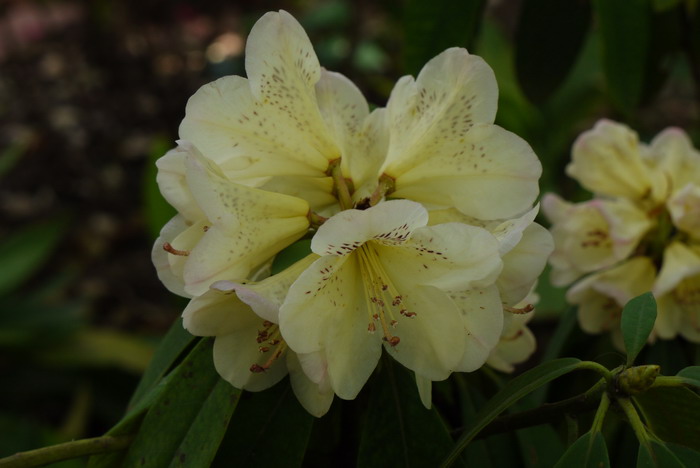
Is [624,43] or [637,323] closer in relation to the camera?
[637,323]

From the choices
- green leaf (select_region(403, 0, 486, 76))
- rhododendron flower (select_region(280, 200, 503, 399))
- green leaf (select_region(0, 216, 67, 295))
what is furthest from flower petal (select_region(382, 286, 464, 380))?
green leaf (select_region(0, 216, 67, 295))

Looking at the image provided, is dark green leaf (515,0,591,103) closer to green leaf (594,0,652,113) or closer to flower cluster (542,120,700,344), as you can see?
green leaf (594,0,652,113)

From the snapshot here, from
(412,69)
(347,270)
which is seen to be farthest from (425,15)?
(347,270)

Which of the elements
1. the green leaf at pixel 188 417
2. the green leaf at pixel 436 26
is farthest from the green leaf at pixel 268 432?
the green leaf at pixel 436 26

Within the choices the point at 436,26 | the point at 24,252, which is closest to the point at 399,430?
the point at 436,26

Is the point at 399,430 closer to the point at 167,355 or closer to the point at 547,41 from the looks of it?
the point at 167,355

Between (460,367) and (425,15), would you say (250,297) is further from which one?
(425,15)

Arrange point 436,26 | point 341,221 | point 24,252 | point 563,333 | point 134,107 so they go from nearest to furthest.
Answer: point 341,221 → point 563,333 → point 436,26 → point 24,252 → point 134,107

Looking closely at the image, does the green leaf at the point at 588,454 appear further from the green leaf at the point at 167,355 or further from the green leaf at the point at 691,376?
the green leaf at the point at 167,355
